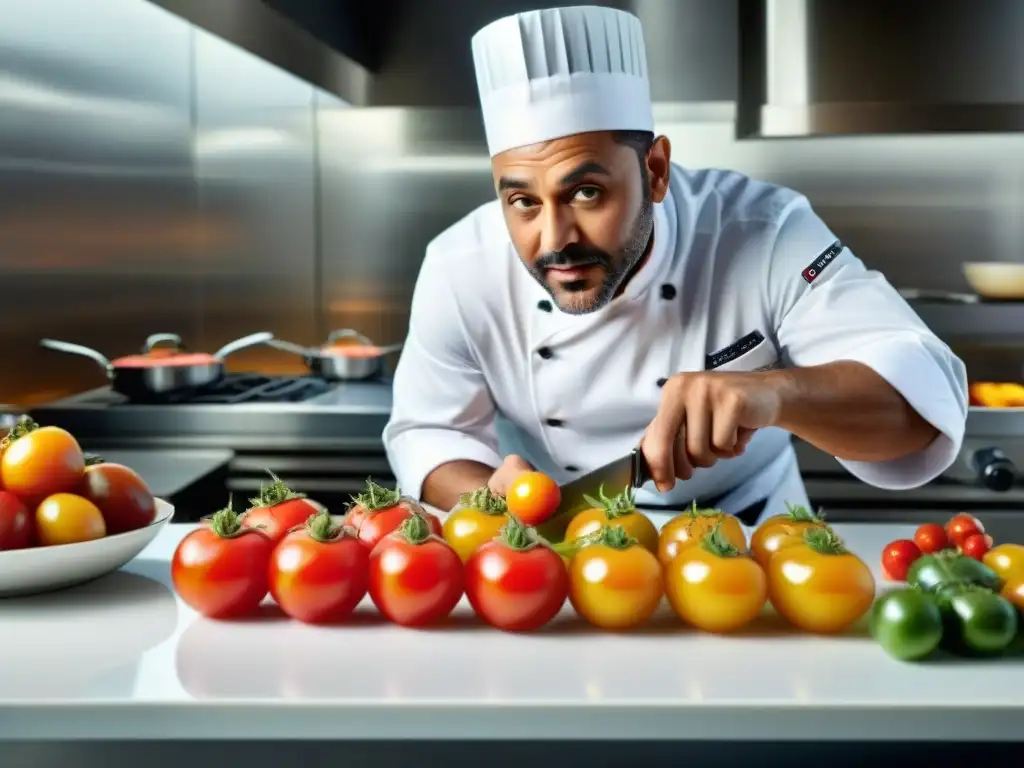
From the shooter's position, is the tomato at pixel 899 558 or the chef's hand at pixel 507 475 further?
the chef's hand at pixel 507 475

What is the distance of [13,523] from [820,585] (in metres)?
0.80

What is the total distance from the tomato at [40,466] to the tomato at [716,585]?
64 centimetres

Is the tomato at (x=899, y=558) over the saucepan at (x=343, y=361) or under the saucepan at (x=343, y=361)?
under

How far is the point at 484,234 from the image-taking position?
205cm

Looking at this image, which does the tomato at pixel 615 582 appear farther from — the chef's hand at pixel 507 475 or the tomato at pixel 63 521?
the tomato at pixel 63 521

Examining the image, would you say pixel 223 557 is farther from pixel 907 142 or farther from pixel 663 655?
pixel 907 142

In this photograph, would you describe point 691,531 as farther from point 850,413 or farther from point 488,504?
point 850,413

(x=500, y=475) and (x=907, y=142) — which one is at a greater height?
(x=907, y=142)

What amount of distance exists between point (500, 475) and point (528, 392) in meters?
0.59

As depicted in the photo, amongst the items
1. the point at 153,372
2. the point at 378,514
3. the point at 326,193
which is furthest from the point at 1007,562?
the point at 326,193

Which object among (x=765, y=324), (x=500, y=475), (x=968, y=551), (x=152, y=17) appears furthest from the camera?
(x=152, y=17)

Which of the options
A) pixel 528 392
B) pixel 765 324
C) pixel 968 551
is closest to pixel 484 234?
pixel 528 392

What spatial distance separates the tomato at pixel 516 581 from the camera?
1071 millimetres

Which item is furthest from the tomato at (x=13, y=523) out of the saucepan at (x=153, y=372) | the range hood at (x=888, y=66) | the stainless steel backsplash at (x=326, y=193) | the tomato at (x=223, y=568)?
the range hood at (x=888, y=66)
